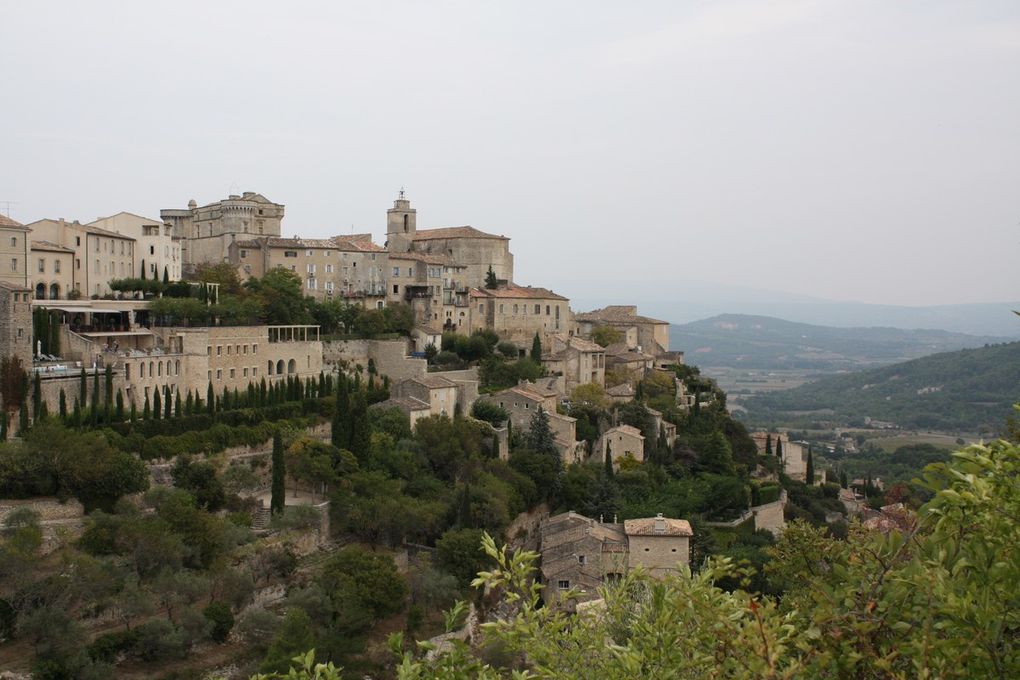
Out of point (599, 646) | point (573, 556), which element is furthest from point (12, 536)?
point (599, 646)

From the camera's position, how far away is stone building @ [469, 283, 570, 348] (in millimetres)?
51469

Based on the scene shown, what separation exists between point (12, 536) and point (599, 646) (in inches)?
817

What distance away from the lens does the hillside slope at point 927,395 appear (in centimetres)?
11719

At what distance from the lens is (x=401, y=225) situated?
2261 inches

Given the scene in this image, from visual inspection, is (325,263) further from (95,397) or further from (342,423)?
(95,397)

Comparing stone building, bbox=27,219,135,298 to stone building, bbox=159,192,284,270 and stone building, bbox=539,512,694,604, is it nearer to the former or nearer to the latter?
stone building, bbox=159,192,284,270

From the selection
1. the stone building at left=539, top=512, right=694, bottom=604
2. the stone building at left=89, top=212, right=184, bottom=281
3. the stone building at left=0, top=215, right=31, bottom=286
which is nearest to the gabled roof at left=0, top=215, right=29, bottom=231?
the stone building at left=0, top=215, right=31, bottom=286

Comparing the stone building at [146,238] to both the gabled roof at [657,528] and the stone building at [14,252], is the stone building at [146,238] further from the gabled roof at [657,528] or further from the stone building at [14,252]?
the gabled roof at [657,528]

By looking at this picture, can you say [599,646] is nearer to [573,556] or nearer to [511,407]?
[573,556]

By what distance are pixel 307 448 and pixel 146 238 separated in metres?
15.8

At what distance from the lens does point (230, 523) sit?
27.2 metres

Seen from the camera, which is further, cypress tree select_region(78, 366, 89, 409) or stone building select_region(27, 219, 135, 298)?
stone building select_region(27, 219, 135, 298)

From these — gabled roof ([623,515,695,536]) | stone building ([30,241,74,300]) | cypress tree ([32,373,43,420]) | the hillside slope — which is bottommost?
the hillside slope

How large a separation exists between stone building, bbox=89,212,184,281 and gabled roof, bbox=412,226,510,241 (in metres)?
17.0
